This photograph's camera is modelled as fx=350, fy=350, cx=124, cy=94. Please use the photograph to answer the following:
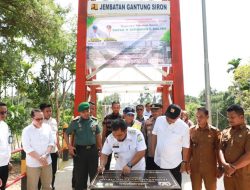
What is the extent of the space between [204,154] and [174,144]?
1.30ft

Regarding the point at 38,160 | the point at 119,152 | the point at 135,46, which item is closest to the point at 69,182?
the point at 38,160

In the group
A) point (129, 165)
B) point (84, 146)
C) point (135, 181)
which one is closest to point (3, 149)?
point (84, 146)

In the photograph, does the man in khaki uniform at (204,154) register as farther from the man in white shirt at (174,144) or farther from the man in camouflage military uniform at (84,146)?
the man in camouflage military uniform at (84,146)

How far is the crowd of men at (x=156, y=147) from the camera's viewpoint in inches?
156

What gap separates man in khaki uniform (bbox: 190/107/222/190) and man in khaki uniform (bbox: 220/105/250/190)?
33 centimetres

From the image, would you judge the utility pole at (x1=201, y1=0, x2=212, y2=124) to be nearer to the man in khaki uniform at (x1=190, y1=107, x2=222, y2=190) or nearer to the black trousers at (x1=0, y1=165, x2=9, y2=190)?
the man in khaki uniform at (x1=190, y1=107, x2=222, y2=190)

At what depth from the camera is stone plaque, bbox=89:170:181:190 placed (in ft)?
9.63

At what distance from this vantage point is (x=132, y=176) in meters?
3.44

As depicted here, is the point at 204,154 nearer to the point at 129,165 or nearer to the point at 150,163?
the point at 150,163

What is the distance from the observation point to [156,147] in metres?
4.70

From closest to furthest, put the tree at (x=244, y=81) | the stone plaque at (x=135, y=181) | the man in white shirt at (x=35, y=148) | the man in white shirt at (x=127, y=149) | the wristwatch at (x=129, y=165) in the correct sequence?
the stone plaque at (x=135, y=181), the wristwatch at (x=129, y=165), the man in white shirt at (x=127, y=149), the man in white shirt at (x=35, y=148), the tree at (x=244, y=81)

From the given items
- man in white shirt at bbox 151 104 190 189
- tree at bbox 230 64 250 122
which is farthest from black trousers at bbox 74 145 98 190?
tree at bbox 230 64 250 122

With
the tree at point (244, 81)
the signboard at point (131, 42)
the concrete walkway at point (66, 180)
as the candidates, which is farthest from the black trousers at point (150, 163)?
the tree at point (244, 81)

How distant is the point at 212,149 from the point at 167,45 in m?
3.37
